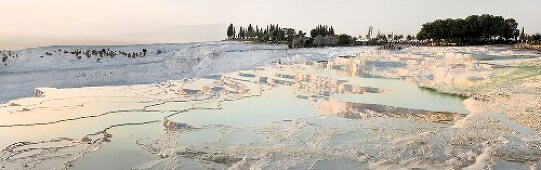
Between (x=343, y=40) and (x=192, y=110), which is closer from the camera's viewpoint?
(x=192, y=110)

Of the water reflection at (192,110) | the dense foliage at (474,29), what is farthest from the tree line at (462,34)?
the water reflection at (192,110)

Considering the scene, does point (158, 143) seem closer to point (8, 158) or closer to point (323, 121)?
point (8, 158)

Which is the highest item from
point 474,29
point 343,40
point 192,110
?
point 474,29

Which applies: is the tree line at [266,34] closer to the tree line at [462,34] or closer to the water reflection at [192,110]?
the tree line at [462,34]

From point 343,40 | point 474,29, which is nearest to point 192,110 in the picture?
point 343,40

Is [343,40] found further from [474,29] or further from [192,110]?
[192,110]

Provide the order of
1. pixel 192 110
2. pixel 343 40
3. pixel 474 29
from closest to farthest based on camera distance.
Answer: pixel 192 110
pixel 474 29
pixel 343 40

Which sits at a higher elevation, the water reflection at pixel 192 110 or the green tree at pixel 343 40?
the green tree at pixel 343 40

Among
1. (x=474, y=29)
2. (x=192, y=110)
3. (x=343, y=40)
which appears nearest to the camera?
(x=192, y=110)
